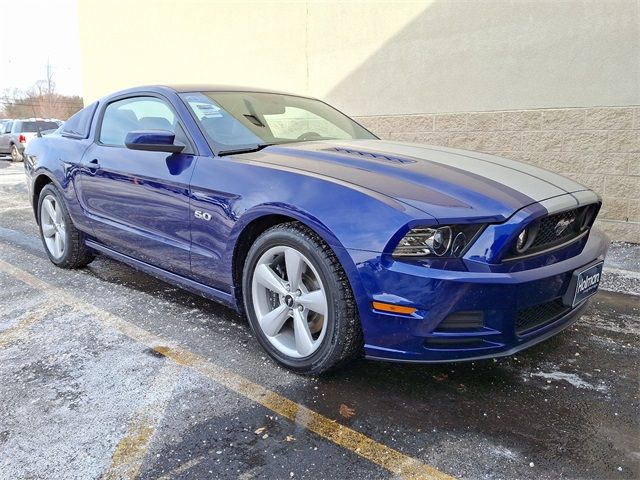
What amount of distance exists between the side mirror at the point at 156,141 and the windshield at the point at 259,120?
0.20 m

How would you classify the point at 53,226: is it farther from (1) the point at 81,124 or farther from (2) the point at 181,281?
(2) the point at 181,281

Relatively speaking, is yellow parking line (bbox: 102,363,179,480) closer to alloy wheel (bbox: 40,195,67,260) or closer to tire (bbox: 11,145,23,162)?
alloy wheel (bbox: 40,195,67,260)

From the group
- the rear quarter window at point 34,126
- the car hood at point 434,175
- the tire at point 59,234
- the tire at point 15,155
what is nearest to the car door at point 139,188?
the tire at point 59,234

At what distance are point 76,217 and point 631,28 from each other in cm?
534

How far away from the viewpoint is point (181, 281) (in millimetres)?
3314

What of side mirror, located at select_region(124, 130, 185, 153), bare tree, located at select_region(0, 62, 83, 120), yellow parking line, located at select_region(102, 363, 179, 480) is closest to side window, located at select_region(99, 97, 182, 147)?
side mirror, located at select_region(124, 130, 185, 153)

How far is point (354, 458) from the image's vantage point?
206cm

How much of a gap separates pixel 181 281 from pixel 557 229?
6.98 feet

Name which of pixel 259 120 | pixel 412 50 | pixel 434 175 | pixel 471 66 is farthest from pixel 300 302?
pixel 412 50

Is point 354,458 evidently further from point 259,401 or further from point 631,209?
point 631,209

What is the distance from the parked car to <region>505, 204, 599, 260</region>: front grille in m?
19.7

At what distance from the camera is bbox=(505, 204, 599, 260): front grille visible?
2.36 m

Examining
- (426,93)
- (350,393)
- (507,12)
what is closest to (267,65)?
(426,93)

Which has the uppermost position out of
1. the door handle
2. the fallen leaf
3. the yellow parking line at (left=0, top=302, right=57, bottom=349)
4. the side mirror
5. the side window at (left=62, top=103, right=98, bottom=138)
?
the side window at (left=62, top=103, right=98, bottom=138)
